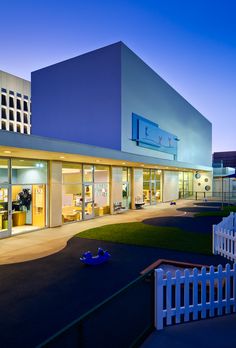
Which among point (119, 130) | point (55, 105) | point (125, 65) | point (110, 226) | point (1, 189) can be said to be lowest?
point (110, 226)

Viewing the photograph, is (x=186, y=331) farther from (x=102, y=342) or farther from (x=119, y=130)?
(x=119, y=130)

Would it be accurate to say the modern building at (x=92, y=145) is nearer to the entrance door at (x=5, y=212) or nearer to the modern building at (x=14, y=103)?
the entrance door at (x=5, y=212)

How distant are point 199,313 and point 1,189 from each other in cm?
975

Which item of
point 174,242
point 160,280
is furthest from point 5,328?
point 174,242

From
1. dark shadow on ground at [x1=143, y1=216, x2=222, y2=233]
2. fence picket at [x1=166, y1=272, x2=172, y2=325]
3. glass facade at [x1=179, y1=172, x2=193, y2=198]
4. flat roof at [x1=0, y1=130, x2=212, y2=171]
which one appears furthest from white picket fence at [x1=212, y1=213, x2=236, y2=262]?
glass facade at [x1=179, y1=172, x2=193, y2=198]

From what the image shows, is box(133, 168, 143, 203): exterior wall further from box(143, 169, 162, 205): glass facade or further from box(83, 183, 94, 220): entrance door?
box(83, 183, 94, 220): entrance door

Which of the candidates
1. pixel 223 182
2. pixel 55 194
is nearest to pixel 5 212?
pixel 55 194

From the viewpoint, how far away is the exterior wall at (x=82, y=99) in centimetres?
1905

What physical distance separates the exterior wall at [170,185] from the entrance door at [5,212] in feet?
61.7

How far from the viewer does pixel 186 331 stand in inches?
163

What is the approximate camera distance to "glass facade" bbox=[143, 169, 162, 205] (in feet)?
79.5

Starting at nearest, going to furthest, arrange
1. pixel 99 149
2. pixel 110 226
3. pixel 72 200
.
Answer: pixel 99 149 < pixel 110 226 < pixel 72 200

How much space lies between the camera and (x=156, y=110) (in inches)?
965

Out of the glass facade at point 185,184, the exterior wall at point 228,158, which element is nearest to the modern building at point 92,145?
the glass facade at point 185,184
